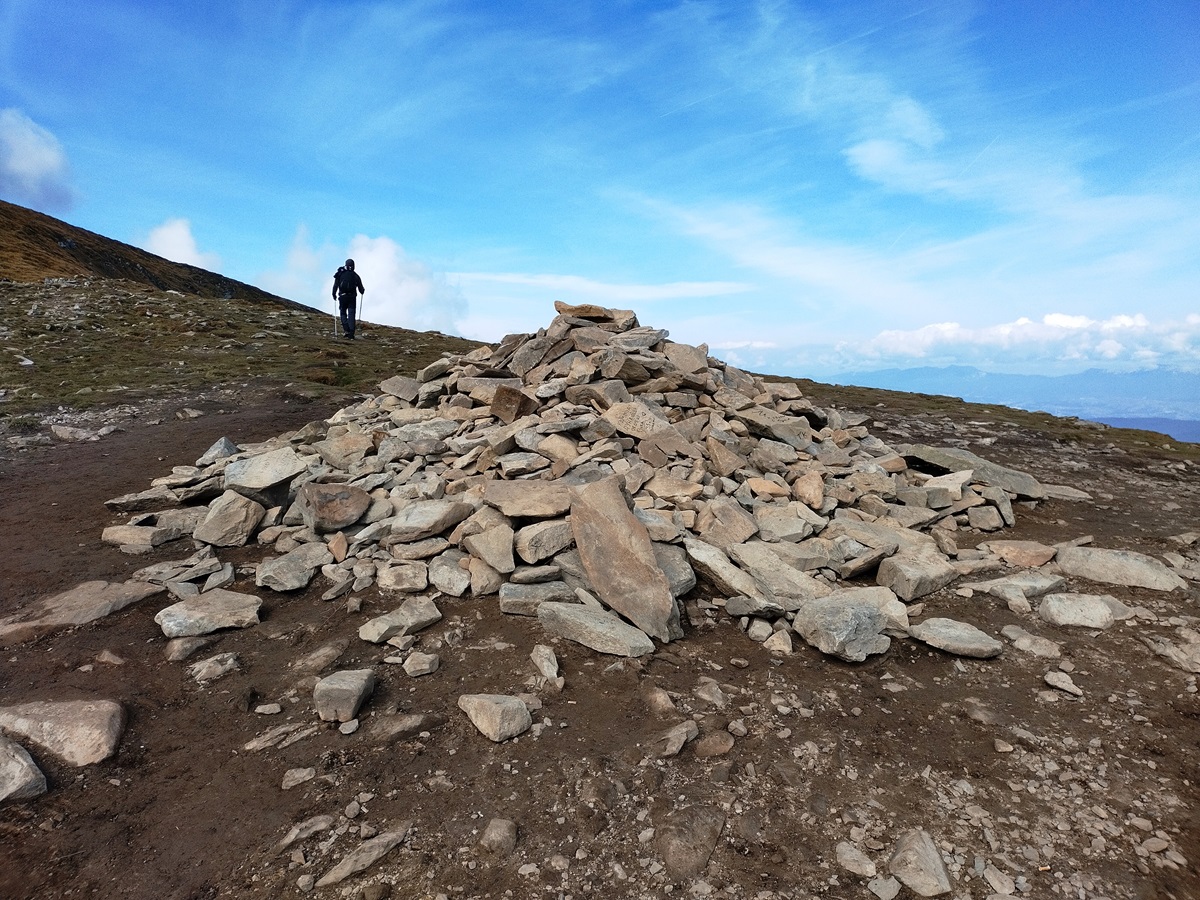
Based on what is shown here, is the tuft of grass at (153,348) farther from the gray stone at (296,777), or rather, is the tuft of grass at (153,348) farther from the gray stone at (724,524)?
the gray stone at (296,777)

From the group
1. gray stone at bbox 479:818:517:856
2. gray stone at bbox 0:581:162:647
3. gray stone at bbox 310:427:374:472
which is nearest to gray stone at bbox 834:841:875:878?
gray stone at bbox 479:818:517:856

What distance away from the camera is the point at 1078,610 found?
262 inches

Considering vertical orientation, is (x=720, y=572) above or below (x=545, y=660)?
above

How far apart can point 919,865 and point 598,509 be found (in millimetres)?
4208

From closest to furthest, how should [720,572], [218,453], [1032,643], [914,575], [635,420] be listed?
1. [1032,643]
2. [720,572]
3. [914,575]
4. [635,420]
5. [218,453]

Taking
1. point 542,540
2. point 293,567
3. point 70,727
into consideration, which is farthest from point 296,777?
point 293,567

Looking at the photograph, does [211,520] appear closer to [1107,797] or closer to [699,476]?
[699,476]

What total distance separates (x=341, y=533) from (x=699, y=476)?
493 centimetres

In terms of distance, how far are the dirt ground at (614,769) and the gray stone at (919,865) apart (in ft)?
0.33

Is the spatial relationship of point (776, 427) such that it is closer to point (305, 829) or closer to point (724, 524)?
point (724, 524)

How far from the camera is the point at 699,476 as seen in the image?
875 centimetres

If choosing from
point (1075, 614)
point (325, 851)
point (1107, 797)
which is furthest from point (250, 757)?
point (1075, 614)

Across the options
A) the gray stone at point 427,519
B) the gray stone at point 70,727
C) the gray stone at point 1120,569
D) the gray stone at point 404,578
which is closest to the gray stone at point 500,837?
the gray stone at point 70,727

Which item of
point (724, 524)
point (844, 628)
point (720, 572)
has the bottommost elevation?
point (844, 628)
